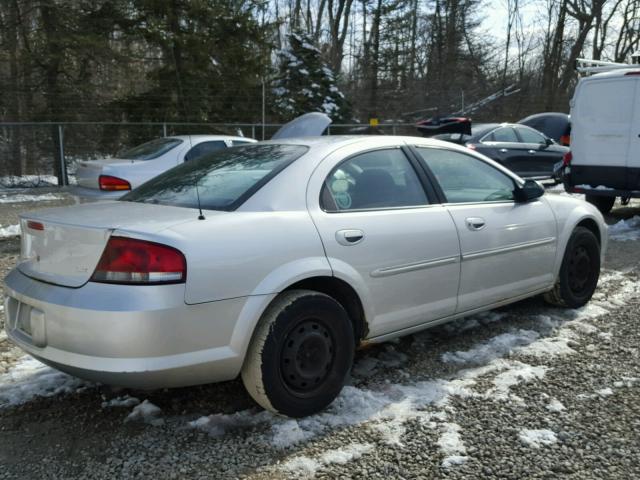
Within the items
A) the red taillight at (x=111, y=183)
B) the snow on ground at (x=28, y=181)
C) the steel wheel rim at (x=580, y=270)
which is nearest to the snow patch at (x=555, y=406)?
the steel wheel rim at (x=580, y=270)

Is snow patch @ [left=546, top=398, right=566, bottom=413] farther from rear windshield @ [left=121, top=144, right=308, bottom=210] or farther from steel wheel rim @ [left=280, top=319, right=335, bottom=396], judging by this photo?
rear windshield @ [left=121, top=144, right=308, bottom=210]

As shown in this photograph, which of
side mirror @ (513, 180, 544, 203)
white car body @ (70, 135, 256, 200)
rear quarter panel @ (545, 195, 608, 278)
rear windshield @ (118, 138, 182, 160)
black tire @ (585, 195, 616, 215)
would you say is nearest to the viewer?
side mirror @ (513, 180, 544, 203)

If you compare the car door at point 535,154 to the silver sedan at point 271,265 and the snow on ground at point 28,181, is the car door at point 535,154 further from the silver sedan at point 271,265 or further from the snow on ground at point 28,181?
the snow on ground at point 28,181

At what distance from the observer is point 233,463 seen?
100 inches

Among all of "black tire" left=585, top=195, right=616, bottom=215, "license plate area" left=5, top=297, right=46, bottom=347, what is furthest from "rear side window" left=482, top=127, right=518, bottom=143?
"license plate area" left=5, top=297, right=46, bottom=347

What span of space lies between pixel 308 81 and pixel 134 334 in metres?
20.6

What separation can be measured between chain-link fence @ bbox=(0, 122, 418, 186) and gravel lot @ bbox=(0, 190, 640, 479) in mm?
12031

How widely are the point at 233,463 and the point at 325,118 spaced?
333 cm

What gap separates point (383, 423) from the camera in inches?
113

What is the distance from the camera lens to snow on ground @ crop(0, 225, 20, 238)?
805 cm

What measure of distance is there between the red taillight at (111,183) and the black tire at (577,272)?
5129 mm

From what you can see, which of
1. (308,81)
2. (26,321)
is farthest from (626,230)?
(308,81)

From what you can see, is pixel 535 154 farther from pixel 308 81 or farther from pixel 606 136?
pixel 308 81

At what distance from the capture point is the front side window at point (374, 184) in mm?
3205
